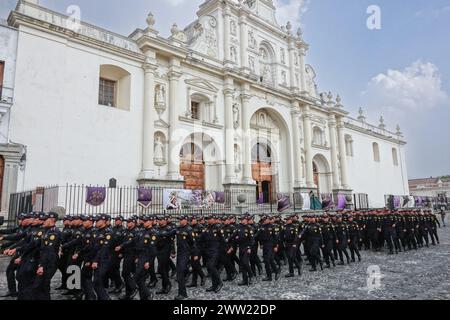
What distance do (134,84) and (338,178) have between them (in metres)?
18.9

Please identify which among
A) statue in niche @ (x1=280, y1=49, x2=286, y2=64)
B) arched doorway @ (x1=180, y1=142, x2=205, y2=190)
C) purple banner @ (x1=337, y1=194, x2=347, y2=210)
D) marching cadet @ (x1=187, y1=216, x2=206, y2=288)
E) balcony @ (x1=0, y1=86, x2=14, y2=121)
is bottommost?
marching cadet @ (x1=187, y1=216, x2=206, y2=288)

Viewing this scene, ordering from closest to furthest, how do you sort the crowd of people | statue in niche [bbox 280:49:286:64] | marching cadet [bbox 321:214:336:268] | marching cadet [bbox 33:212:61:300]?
marching cadet [bbox 33:212:61:300] → the crowd of people → marching cadet [bbox 321:214:336:268] → statue in niche [bbox 280:49:286:64]

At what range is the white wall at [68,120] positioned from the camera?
12750 millimetres

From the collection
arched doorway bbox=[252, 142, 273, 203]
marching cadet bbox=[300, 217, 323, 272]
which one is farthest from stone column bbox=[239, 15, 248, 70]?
marching cadet bbox=[300, 217, 323, 272]

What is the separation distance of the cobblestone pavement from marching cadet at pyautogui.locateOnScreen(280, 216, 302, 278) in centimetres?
35

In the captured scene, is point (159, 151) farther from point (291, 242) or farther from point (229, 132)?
point (291, 242)

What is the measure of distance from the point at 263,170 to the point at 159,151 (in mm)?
8976

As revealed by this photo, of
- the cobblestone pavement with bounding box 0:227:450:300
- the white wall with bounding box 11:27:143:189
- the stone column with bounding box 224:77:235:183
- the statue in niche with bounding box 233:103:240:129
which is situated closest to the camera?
the cobblestone pavement with bounding box 0:227:450:300

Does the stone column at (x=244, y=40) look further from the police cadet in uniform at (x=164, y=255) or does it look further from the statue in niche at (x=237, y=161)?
the police cadet in uniform at (x=164, y=255)

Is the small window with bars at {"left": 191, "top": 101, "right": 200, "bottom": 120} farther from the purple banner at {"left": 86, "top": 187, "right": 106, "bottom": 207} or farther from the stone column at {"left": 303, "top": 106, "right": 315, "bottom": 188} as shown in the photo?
the stone column at {"left": 303, "top": 106, "right": 315, "bottom": 188}

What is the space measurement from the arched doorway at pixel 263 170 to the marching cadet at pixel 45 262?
16997mm

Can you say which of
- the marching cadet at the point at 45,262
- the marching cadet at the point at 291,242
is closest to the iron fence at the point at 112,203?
the marching cadet at the point at 291,242

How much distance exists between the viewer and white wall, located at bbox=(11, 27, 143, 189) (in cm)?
1275

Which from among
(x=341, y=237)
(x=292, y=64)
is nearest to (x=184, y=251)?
(x=341, y=237)
